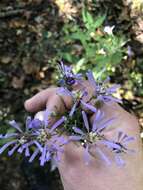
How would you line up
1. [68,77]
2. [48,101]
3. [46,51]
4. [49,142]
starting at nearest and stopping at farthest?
[49,142] → [68,77] → [48,101] → [46,51]

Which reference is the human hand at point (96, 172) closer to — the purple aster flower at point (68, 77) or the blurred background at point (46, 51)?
the purple aster flower at point (68, 77)

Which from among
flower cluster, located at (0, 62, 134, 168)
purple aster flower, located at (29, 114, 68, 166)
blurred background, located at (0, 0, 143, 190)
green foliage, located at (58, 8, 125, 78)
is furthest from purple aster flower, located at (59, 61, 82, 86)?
blurred background, located at (0, 0, 143, 190)

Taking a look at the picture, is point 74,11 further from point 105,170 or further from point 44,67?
point 105,170

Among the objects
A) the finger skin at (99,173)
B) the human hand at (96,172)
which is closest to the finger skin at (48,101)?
the human hand at (96,172)

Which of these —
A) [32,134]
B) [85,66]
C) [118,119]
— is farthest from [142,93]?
[32,134]

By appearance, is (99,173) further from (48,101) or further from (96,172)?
(48,101)

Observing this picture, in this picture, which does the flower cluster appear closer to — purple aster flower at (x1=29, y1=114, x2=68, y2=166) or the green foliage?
purple aster flower at (x1=29, y1=114, x2=68, y2=166)

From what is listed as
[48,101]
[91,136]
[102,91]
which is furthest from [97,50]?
[91,136]
